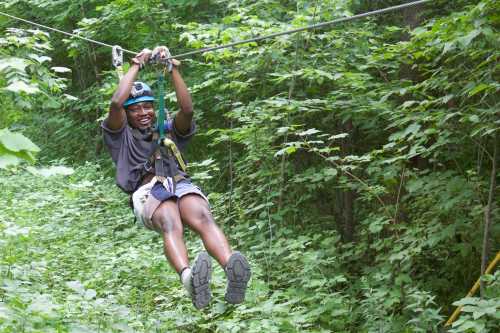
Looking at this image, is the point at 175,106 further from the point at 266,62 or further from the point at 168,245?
the point at 168,245

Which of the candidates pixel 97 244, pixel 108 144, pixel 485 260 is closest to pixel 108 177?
pixel 97 244

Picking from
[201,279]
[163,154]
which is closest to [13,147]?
[201,279]

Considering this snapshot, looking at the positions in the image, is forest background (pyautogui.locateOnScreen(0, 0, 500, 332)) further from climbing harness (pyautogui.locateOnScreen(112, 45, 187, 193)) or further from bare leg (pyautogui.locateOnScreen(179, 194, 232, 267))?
climbing harness (pyautogui.locateOnScreen(112, 45, 187, 193))

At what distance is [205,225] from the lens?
3893mm

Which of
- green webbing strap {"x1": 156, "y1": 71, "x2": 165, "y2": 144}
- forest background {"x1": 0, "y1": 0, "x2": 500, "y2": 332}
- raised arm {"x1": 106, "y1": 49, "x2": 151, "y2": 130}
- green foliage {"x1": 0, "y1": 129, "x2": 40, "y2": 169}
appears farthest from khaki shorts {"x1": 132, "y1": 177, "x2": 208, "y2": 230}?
green foliage {"x1": 0, "y1": 129, "x2": 40, "y2": 169}

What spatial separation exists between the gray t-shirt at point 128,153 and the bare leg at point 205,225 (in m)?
0.39

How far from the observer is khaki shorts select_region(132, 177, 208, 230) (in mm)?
3945

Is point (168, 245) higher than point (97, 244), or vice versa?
point (168, 245)

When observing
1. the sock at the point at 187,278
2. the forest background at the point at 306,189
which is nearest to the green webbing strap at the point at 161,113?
the forest background at the point at 306,189

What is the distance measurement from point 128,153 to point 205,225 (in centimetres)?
74

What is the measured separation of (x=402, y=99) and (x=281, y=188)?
4.65ft

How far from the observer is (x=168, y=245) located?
12.4 feet

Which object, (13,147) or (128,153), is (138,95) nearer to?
(128,153)

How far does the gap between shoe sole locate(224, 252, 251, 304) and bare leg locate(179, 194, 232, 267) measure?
0.11 meters
